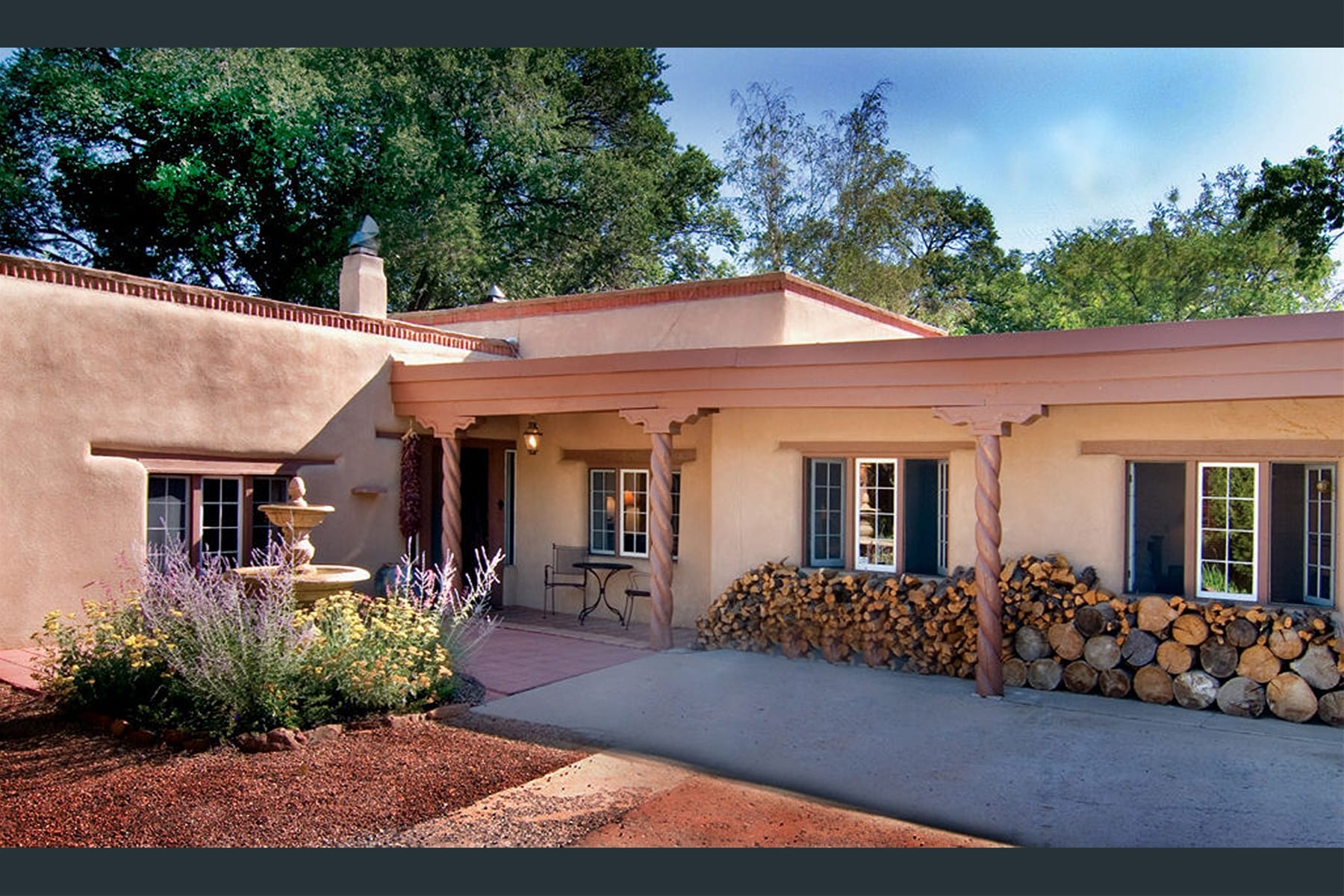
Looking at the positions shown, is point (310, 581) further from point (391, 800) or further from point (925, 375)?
point (925, 375)

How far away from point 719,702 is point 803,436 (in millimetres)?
3442

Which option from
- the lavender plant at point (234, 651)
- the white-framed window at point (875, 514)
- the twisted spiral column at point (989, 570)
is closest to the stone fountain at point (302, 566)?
the lavender plant at point (234, 651)

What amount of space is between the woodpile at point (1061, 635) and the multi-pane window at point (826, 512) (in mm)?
469

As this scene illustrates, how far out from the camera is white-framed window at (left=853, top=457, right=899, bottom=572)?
10031 millimetres

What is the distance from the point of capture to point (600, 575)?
1216 centimetres

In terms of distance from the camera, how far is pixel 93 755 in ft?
19.8

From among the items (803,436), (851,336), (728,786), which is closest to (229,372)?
(803,436)

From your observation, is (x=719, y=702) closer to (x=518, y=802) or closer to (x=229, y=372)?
(x=518, y=802)

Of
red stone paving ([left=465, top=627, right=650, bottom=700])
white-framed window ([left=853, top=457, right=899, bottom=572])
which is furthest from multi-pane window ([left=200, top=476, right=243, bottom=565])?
white-framed window ([left=853, top=457, right=899, bottom=572])

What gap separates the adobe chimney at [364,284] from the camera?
12.7 metres

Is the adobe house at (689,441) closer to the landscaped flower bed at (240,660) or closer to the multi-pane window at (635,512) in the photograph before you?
the multi-pane window at (635,512)

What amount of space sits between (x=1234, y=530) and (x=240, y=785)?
7.74 meters

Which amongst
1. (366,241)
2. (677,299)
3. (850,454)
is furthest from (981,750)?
(366,241)

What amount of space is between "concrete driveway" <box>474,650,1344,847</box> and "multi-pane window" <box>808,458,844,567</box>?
158cm
